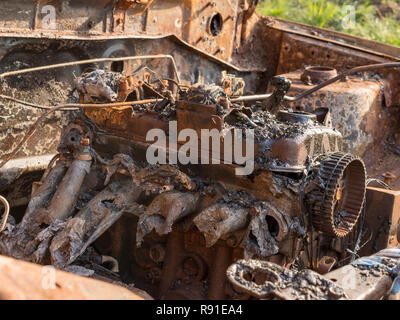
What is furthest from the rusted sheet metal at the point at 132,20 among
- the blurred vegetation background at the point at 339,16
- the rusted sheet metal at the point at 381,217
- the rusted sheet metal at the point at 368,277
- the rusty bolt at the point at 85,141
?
the blurred vegetation background at the point at 339,16

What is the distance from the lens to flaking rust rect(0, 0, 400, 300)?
3627 millimetres

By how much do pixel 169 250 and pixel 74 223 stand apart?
720 millimetres

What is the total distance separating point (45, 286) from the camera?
7.79 ft

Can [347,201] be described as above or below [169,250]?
above

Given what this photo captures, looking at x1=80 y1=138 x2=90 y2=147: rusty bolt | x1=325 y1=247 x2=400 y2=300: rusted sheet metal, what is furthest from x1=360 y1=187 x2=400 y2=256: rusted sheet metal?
x1=80 y1=138 x2=90 y2=147: rusty bolt

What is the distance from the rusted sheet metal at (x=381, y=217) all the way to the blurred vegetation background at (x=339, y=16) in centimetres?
881

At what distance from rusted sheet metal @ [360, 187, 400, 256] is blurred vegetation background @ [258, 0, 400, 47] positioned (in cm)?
881

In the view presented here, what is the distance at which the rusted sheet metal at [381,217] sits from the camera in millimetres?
4426

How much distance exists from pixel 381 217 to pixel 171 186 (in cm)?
174

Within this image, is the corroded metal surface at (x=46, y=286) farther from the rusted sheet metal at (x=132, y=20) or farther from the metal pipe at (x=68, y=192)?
the rusted sheet metal at (x=132, y=20)

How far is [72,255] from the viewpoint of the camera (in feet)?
12.7

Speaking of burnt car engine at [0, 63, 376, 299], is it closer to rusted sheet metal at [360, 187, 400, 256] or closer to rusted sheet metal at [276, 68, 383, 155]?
rusted sheet metal at [360, 187, 400, 256]
